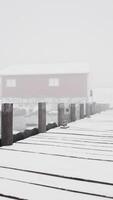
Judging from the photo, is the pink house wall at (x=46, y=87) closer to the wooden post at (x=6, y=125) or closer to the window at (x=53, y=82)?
the window at (x=53, y=82)

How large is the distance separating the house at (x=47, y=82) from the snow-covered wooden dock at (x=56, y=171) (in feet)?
108

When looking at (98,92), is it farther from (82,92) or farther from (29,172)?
(29,172)

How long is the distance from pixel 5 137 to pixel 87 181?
209 centimetres

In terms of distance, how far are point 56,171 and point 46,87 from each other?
35.4 metres

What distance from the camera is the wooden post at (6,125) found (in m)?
4.07

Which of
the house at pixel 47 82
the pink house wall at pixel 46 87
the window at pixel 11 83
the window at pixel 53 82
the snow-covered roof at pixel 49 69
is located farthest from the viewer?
the window at pixel 11 83

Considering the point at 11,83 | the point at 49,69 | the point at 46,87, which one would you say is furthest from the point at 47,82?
the point at 11,83

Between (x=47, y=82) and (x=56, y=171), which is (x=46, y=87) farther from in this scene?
(x=56, y=171)

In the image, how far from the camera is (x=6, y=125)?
4.11 meters

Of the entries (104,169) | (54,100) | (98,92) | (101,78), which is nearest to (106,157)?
(104,169)

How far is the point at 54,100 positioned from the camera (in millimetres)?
36406

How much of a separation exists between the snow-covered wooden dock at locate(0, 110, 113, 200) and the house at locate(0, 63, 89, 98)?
1297 inches

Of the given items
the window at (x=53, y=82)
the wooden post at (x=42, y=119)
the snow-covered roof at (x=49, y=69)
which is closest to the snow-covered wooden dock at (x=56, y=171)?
the wooden post at (x=42, y=119)

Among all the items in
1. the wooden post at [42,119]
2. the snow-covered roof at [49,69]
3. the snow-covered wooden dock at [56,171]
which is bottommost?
the snow-covered wooden dock at [56,171]
